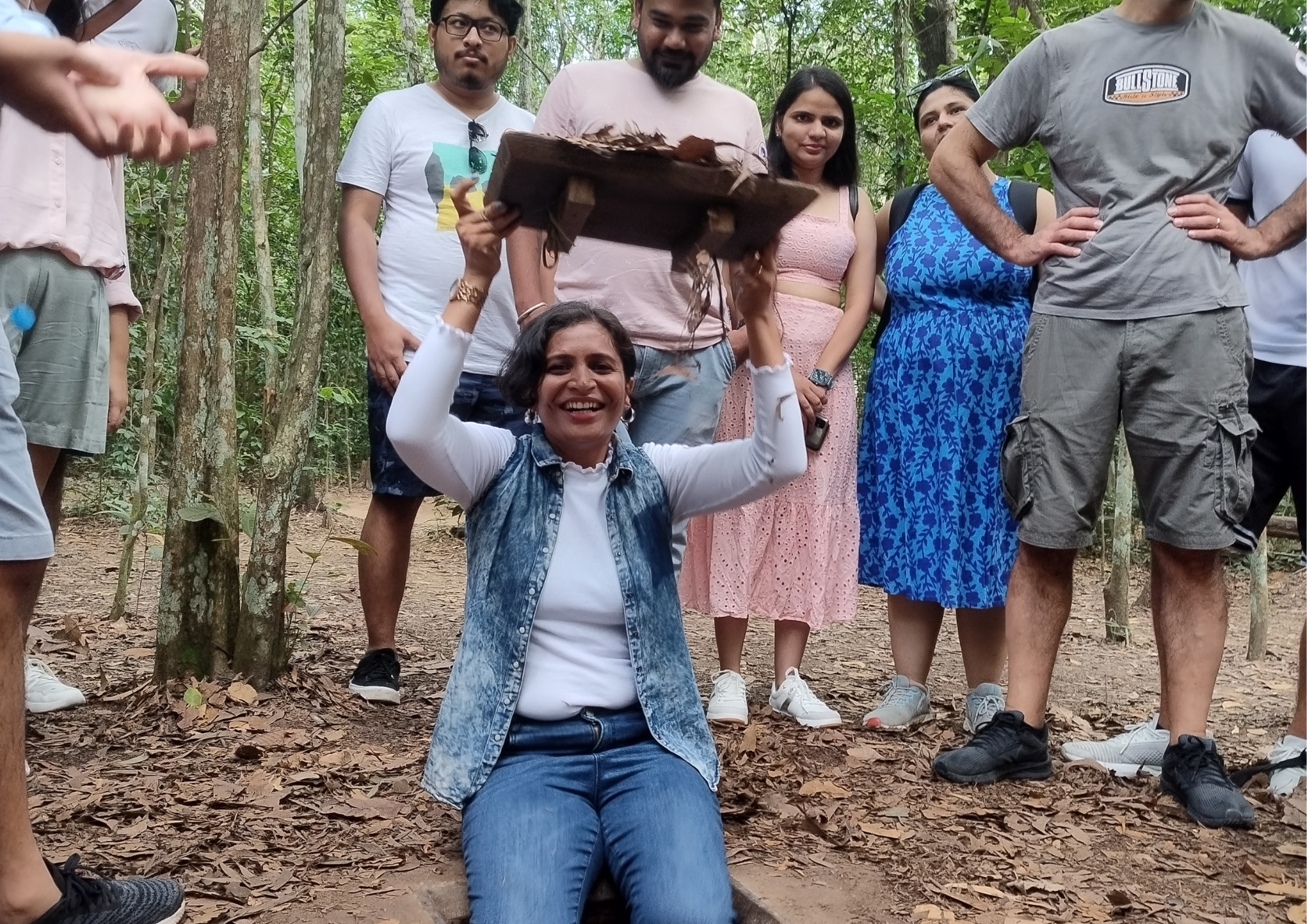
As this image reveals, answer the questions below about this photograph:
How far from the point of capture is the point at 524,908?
2434 millimetres

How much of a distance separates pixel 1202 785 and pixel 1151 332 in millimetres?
1320

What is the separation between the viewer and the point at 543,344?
2.82 metres

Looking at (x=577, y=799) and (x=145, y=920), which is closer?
(x=145, y=920)

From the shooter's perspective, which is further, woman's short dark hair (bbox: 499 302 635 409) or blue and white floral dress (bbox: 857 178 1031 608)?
blue and white floral dress (bbox: 857 178 1031 608)

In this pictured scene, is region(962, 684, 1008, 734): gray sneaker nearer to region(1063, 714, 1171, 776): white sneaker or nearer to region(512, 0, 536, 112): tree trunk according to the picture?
region(1063, 714, 1171, 776): white sneaker

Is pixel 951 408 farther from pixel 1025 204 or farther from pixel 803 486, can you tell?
pixel 1025 204

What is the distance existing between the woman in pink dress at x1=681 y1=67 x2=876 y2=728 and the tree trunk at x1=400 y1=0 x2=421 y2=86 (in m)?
6.14

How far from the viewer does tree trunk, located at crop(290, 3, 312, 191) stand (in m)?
12.0

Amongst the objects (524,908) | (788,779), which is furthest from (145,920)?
(788,779)

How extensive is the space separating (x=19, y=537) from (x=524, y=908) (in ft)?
4.23

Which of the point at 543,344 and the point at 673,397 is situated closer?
the point at 543,344

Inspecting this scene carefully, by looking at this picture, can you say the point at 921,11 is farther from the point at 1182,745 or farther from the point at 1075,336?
the point at 1182,745

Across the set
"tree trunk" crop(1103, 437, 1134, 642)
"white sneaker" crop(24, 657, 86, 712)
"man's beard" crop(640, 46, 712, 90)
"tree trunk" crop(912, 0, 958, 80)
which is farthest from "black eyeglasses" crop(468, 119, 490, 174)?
"tree trunk" crop(1103, 437, 1134, 642)

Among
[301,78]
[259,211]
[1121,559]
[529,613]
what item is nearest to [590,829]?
[529,613]
